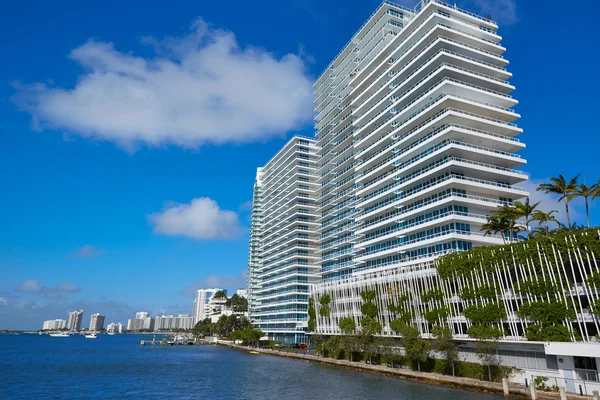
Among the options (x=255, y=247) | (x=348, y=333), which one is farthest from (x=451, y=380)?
(x=255, y=247)

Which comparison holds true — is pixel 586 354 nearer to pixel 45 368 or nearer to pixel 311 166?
pixel 45 368

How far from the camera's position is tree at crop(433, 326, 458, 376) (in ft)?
191

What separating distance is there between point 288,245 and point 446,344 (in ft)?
324

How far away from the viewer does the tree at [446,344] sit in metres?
58.2

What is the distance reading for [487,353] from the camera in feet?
174

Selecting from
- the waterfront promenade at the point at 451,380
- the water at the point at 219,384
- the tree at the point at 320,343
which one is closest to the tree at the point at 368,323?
the waterfront promenade at the point at 451,380

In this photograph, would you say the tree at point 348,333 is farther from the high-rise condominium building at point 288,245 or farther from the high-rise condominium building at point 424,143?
the high-rise condominium building at point 288,245

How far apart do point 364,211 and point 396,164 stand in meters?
17.3

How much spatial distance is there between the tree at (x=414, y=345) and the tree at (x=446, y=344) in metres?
1.82

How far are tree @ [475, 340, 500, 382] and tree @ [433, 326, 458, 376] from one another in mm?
4707

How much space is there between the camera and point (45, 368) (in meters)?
88.8

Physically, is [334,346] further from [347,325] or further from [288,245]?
[288,245]

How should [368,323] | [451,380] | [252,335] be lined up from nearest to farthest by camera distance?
1. [451,380]
2. [368,323]
3. [252,335]

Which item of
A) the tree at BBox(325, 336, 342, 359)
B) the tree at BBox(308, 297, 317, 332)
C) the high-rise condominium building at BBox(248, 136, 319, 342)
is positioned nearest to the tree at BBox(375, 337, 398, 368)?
the tree at BBox(325, 336, 342, 359)
